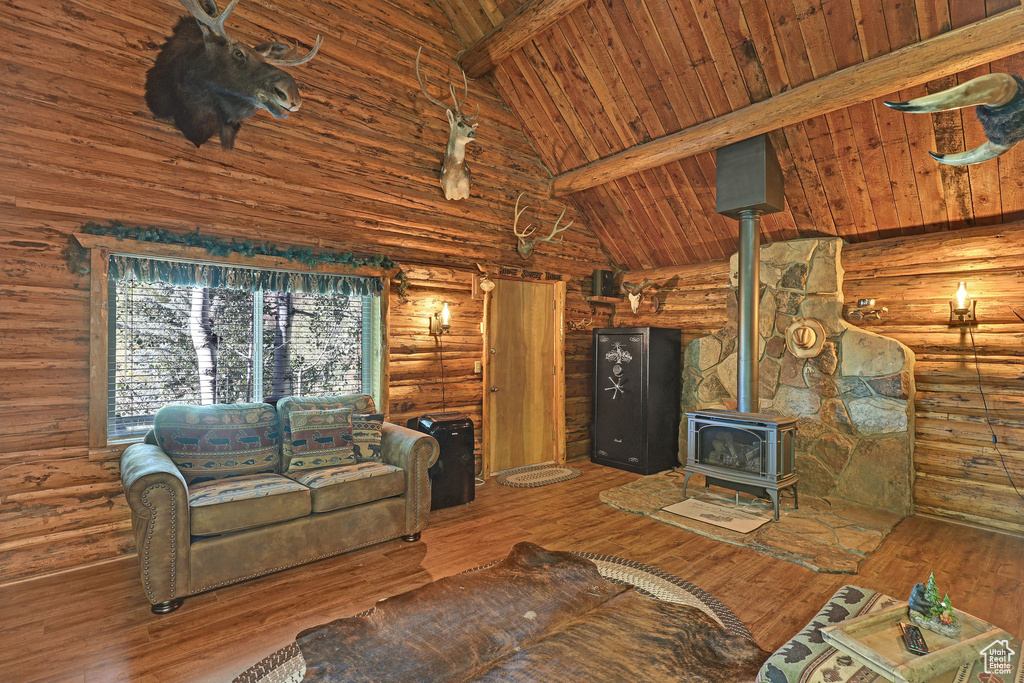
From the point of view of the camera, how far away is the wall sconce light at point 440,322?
4.91 m

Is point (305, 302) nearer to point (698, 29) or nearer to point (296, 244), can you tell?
point (296, 244)

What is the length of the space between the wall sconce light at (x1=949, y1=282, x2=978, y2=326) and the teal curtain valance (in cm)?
483

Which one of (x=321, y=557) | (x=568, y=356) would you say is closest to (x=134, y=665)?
(x=321, y=557)

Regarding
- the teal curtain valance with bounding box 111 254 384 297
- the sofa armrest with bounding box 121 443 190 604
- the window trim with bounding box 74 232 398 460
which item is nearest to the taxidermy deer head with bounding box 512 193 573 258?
the teal curtain valance with bounding box 111 254 384 297

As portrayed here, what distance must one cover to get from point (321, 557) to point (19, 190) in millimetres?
2944

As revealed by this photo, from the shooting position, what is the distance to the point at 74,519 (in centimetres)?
323

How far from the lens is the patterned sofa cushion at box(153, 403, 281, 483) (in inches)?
127

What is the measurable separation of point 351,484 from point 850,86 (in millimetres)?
4412

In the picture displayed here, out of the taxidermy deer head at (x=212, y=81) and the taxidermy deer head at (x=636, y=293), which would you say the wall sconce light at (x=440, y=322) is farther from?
the taxidermy deer head at (x=636, y=293)

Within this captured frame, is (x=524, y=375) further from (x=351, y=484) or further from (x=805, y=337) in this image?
(x=805, y=337)

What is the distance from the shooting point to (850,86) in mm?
3477

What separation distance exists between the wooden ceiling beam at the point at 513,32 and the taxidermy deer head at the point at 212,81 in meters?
1.78

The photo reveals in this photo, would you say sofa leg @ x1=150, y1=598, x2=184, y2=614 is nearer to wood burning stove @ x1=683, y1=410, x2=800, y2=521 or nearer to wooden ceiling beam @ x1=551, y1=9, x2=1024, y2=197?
wood burning stove @ x1=683, y1=410, x2=800, y2=521
